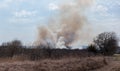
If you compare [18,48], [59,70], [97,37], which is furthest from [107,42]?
[59,70]

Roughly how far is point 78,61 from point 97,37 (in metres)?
56.2

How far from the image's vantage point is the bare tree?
83750 mm

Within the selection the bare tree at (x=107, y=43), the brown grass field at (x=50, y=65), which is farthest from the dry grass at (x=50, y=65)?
the bare tree at (x=107, y=43)

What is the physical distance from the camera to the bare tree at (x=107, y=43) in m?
83.8

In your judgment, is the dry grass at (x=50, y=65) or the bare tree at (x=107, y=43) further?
the bare tree at (x=107, y=43)

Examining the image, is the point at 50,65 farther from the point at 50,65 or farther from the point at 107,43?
the point at 107,43

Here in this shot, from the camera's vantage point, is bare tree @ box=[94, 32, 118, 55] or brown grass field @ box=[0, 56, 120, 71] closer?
brown grass field @ box=[0, 56, 120, 71]

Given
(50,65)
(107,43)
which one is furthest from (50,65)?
(107,43)

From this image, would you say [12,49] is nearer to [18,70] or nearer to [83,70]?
[83,70]

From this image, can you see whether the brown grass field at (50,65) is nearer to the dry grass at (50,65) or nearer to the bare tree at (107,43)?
the dry grass at (50,65)

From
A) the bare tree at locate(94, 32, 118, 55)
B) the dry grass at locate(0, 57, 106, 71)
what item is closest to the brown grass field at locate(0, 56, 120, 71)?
the dry grass at locate(0, 57, 106, 71)

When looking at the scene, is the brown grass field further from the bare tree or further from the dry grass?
the bare tree

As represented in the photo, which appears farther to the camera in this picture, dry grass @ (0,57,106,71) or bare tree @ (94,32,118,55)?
bare tree @ (94,32,118,55)

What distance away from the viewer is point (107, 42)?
87.4 meters
